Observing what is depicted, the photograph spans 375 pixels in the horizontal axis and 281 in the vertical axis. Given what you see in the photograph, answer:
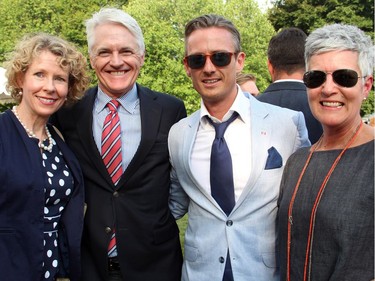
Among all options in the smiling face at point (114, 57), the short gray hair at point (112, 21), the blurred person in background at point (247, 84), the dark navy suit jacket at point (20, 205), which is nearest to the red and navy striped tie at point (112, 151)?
the smiling face at point (114, 57)

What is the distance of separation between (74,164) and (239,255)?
1.30 m

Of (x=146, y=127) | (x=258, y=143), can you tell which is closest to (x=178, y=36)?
(x=146, y=127)

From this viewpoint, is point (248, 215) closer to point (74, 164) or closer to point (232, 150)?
point (232, 150)

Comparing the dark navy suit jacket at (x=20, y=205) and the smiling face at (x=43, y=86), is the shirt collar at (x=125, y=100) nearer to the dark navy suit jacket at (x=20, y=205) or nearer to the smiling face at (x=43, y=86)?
the smiling face at (x=43, y=86)

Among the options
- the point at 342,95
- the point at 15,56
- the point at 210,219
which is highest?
the point at 15,56

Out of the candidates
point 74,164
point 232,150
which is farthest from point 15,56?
point 232,150

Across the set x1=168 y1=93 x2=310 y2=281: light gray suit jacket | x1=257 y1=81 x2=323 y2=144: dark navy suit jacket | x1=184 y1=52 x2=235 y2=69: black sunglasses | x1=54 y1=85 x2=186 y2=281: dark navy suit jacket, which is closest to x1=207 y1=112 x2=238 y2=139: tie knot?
x1=168 y1=93 x2=310 y2=281: light gray suit jacket

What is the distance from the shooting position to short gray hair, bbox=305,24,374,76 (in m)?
2.37

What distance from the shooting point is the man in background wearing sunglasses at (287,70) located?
4465 mm

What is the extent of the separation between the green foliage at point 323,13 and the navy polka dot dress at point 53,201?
32121mm

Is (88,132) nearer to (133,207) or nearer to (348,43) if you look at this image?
(133,207)

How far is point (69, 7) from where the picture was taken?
37.1 metres

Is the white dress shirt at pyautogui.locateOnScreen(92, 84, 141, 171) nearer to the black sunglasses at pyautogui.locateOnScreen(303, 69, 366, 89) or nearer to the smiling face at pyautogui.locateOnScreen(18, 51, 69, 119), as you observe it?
the smiling face at pyautogui.locateOnScreen(18, 51, 69, 119)

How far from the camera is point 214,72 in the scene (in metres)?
3.10
